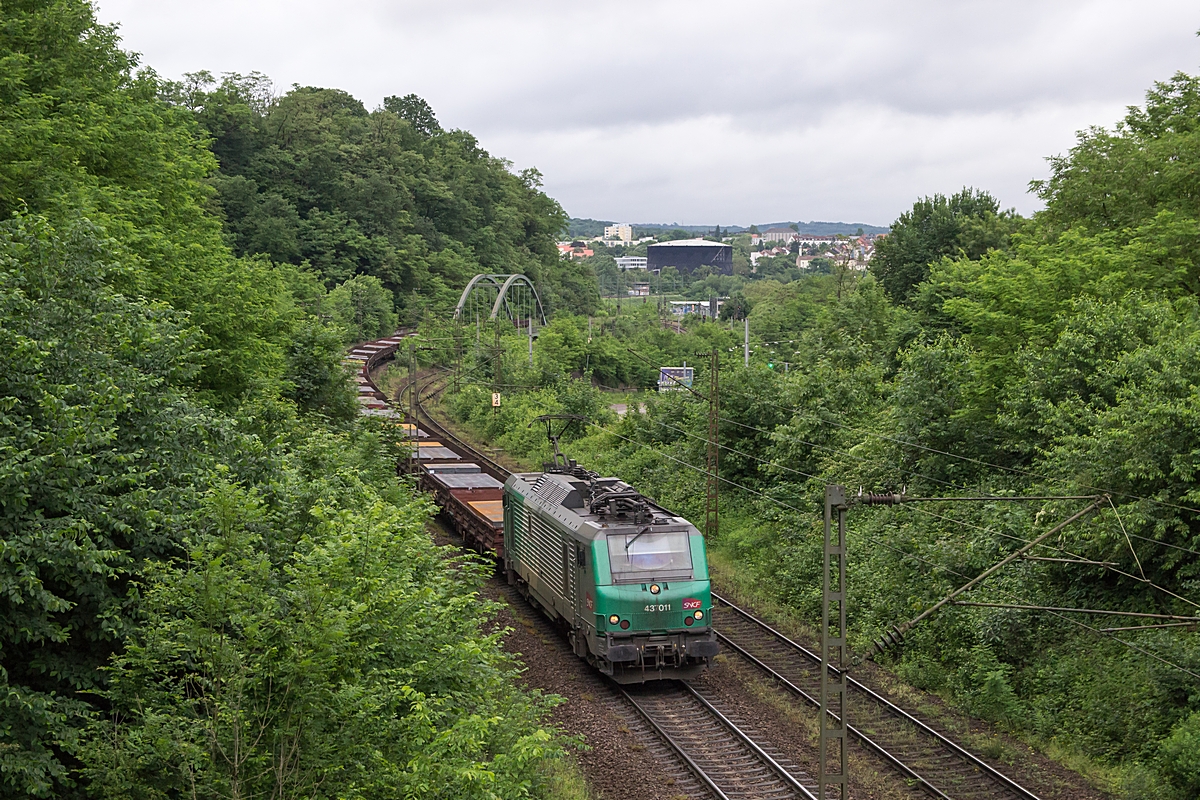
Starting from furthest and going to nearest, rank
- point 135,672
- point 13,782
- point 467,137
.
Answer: point 467,137
point 135,672
point 13,782

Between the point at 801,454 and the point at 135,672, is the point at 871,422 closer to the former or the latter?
the point at 801,454

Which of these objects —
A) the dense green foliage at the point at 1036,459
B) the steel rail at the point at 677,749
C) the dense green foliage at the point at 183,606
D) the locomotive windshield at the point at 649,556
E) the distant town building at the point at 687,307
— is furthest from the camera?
the distant town building at the point at 687,307

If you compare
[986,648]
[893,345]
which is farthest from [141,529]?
[893,345]

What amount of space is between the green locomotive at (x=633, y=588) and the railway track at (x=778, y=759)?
38.7 inches

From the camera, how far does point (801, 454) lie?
30312mm

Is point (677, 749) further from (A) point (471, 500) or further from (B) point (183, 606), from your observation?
(A) point (471, 500)

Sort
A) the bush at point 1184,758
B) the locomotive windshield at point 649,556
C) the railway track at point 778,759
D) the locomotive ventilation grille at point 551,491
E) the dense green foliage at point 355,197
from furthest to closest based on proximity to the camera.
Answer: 1. the dense green foliage at point 355,197
2. the locomotive ventilation grille at point 551,491
3. the locomotive windshield at point 649,556
4. the railway track at point 778,759
5. the bush at point 1184,758

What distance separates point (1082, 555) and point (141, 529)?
16133 mm

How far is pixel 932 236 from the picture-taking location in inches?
2136

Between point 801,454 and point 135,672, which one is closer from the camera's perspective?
point 135,672

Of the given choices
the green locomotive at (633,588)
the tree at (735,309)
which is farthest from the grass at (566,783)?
the tree at (735,309)

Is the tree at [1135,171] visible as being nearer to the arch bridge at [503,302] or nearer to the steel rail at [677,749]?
the steel rail at [677,749]

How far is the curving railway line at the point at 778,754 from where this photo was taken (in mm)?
14961

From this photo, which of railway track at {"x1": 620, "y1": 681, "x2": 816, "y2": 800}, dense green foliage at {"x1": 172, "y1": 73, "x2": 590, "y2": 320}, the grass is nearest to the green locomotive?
railway track at {"x1": 620, "y1": 681, "x2": 816, "y2": 800}
